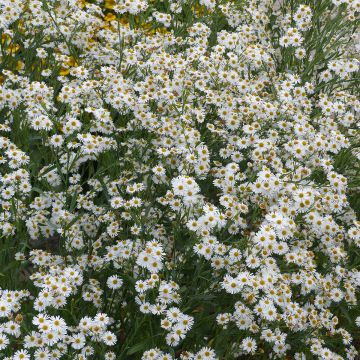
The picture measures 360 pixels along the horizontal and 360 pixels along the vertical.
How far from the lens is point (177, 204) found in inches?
129

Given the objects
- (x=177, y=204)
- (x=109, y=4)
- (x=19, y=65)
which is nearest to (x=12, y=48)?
(x=19, y=65)

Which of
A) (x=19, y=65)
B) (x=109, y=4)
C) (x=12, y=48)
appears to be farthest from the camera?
(x=109, y=4)

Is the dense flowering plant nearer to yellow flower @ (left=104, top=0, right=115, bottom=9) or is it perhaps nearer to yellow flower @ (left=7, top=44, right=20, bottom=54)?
yellow flower @ (left=7, top=44, right=20, bottom=54)

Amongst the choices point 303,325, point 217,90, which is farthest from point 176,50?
point 303,325

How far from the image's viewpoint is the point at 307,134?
3715 millimetres

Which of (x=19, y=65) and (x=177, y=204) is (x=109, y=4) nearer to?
(x=19, y=65)

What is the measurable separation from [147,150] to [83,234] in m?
0.63

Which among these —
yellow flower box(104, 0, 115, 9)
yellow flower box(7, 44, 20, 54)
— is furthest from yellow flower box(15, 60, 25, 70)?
yellow flower box(104, 0, 115, 9)

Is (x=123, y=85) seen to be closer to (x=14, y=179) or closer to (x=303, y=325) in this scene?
(x=14, y=179)

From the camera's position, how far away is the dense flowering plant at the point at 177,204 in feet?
9.85

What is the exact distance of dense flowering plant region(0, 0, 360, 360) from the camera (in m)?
3.00

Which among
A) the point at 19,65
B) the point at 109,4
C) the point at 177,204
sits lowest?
the point at 177,204

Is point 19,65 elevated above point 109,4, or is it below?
below

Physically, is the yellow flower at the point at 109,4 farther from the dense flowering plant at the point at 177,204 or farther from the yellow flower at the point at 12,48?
the dense flowering plant at the point at 177,204
